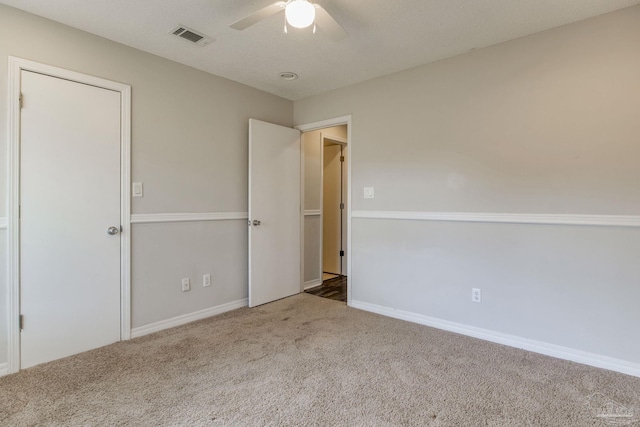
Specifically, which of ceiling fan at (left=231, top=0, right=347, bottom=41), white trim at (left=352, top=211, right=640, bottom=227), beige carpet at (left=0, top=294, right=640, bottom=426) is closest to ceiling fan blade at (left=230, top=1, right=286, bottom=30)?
ceiling fan at (left=231, top=0, right=347, bottom=41)

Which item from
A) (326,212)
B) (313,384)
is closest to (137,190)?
(313,384)

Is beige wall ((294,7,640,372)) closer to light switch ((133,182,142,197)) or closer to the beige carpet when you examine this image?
the beige carpet

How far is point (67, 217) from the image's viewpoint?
2.32 meters

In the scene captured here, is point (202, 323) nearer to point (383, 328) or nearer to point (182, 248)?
point (182, 248)

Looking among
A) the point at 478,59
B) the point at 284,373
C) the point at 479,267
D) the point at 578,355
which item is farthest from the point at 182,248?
the point at 578,355

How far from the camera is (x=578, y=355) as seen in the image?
2.27 m

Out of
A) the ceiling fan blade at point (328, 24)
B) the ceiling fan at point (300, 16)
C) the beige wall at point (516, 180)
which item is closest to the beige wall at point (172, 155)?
the ceiling fan at point (300, 16)

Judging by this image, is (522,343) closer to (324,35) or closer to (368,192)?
(368,192)

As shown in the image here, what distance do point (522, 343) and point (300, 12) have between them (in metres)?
2.78

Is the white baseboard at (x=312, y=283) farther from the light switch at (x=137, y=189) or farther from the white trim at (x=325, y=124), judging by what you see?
the light switch at (x=137, y=189)

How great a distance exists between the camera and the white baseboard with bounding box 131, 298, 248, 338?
2.72 m

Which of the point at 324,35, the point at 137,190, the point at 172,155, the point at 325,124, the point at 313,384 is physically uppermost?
the point at 324,35

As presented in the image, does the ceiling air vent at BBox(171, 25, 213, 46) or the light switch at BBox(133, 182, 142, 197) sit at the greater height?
the ceiling air vent at BBox(171, 25, 213, 46)

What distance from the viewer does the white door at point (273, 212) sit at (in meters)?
3.45
